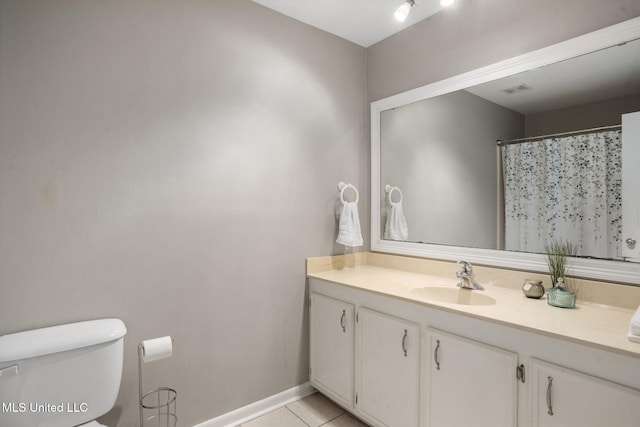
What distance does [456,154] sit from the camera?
84.4 inches

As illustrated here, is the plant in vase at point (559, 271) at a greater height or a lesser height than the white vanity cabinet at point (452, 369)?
greater

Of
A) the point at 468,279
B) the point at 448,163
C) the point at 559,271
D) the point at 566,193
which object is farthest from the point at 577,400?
the point at 448,163

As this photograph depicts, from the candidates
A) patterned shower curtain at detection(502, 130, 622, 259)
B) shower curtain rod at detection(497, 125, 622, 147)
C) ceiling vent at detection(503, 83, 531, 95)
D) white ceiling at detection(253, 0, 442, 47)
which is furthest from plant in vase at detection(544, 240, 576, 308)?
white ceiling at detection(253, 0, 442, 47)

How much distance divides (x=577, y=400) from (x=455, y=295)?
2.51 ft

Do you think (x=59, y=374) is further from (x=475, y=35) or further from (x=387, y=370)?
(x=475, y=35)

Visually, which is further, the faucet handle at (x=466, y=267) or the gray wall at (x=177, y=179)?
the faucet handle at (x=466, y=267)

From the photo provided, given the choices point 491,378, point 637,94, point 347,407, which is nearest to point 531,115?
point 637,94

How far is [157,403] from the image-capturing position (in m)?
1.68

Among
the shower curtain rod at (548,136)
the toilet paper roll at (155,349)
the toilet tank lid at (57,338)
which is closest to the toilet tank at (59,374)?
the toilet tank lid at (57,338)

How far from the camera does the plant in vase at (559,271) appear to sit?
1.46 meters

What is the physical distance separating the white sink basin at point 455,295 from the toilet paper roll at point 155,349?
1283 millimetres

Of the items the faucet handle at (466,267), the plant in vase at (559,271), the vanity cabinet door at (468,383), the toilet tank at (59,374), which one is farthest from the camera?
the faucet handle at (466,267)

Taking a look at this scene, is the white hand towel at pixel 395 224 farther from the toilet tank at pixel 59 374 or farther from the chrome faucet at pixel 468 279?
the toilet tank at pixel 59 374

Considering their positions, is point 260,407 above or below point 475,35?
below
